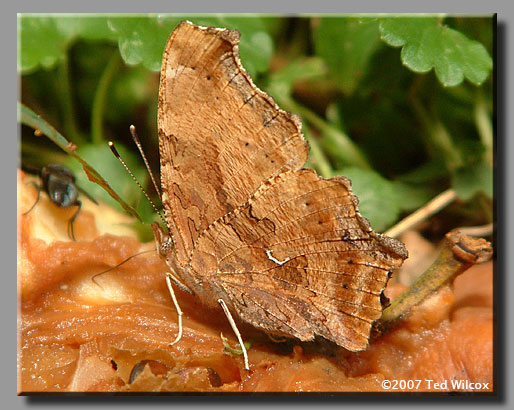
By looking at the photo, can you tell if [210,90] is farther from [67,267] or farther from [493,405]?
[493,405]

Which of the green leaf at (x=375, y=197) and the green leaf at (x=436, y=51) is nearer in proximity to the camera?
the green leaf at (x=436, y=51)

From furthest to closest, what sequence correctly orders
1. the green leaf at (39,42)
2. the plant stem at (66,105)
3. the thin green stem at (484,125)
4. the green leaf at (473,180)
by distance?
the plant stem at (66,105)
the thin green stem at (484,125)
the green leaf at (473,180)
the green leaf at (39,42)

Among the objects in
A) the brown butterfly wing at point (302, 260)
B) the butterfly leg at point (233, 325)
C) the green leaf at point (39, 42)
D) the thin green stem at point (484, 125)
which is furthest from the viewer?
the thin green stem at point (484, 125)

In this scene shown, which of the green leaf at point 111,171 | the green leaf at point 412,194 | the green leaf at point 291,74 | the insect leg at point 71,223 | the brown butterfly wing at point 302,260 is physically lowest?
the brown butterfly wing at point 302,260

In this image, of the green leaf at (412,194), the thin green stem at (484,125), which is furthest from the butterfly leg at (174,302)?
the thin green stem at (484,125)

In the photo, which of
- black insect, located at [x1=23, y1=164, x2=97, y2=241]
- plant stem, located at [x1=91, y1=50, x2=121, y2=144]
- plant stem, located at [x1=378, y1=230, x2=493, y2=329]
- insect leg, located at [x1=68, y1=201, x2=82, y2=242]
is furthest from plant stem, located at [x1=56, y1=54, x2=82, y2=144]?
plant stem, located at [x1=378, y1=230, x2=493, y2=329]

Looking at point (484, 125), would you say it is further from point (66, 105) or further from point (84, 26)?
point (66, 105)

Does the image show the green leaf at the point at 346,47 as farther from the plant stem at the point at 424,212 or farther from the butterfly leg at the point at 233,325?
the butterfly leg at the point at 233,325
